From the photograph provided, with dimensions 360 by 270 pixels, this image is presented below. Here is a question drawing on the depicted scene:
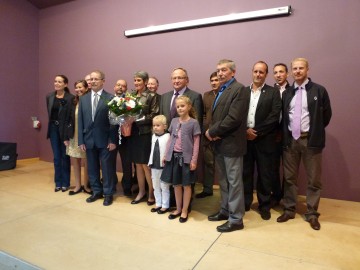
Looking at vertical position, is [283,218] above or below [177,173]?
below

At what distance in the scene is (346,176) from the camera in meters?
3.66

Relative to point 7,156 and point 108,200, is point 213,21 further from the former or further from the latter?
point 7,156

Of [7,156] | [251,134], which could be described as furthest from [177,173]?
[7,156]

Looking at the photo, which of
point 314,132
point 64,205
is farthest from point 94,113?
point 314,132

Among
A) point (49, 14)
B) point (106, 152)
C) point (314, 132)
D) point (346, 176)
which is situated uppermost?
point (49, 14)

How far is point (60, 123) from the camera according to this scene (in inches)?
148

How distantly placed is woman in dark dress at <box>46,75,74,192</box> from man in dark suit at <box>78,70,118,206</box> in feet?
1.36

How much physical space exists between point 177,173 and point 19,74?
15.7 ft

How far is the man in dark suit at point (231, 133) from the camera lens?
8.33 feet

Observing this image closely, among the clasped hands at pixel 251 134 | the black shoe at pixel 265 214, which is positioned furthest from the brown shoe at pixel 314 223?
the clasped hands at pixel 251 134

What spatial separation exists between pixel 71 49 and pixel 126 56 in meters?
1.43

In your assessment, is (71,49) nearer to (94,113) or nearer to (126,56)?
(126,56)

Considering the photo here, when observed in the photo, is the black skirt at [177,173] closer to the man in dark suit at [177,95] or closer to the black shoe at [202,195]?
the man in dark suit at [177,95]

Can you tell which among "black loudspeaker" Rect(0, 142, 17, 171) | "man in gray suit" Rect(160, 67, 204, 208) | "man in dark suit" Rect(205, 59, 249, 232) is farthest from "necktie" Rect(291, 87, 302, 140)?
"black loudspeaker" Rect(0, 142, 17, 171)
